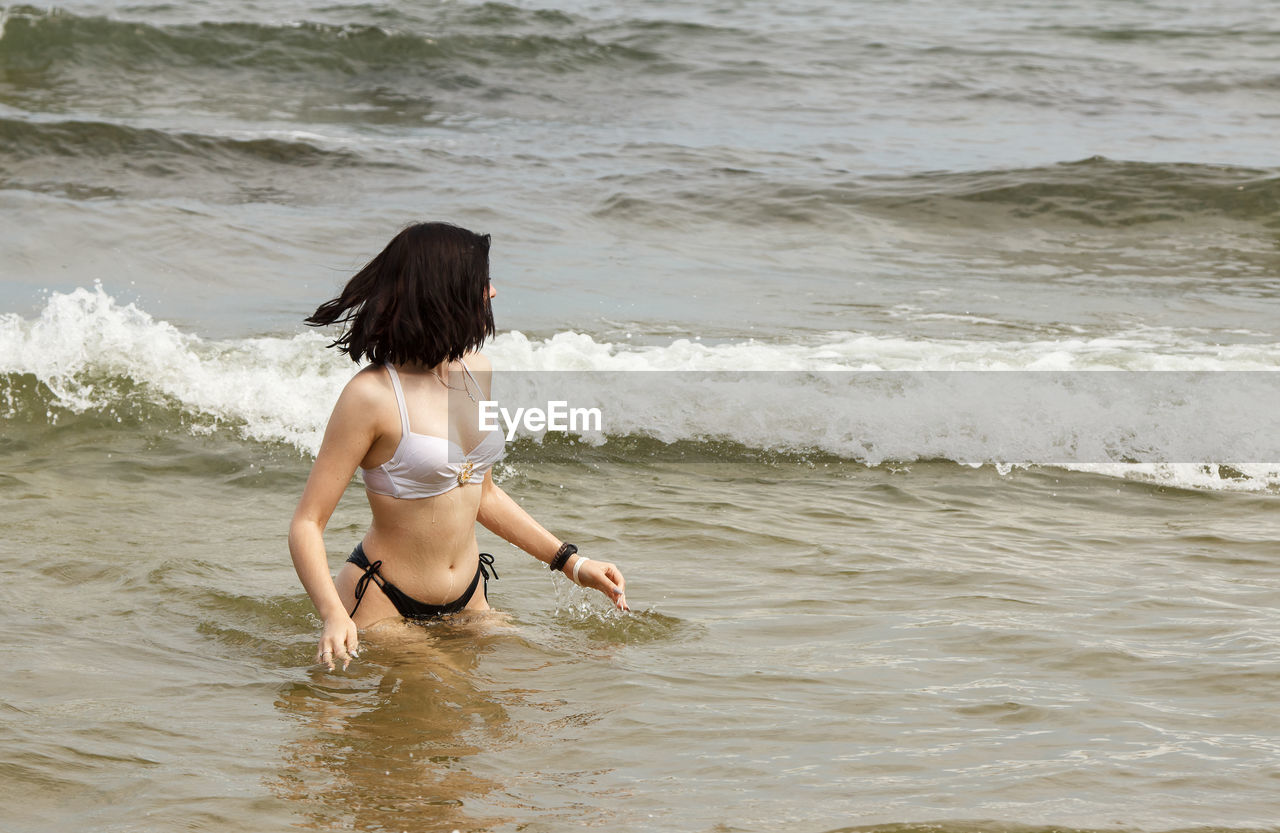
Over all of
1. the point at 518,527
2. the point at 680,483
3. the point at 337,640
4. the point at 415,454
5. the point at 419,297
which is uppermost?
the point at 419,297

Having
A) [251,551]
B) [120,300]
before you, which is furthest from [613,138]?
[251,551]

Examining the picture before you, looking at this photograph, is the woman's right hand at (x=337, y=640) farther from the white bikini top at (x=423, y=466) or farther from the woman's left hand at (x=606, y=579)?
the woman's left hand at (x=606, y=579)

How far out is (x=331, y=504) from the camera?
379 cm

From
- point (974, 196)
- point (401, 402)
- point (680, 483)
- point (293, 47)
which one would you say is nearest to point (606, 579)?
point (401, 402)

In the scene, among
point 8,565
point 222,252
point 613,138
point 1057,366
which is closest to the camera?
point 8,565

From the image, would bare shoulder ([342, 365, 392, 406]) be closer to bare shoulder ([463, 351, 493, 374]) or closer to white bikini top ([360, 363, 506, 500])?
white bikini top ([360, 363, 506, 500])

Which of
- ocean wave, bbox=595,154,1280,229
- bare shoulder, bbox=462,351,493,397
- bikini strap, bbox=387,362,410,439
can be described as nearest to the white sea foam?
bare shoulder, bbox=462,351,493,397

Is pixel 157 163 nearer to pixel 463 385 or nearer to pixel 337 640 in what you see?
pixel 463 385

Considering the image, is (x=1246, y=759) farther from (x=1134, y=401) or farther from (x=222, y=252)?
(x=222, y=252)

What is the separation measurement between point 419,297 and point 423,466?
54 cm

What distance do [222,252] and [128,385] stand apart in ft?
13.8

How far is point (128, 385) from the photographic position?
782 cm

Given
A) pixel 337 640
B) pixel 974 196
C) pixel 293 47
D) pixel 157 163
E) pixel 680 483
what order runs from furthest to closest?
pixel 293 47 < pixel 157 163 < pixel 974 196 < pixel 680 483 < pixel 337 640

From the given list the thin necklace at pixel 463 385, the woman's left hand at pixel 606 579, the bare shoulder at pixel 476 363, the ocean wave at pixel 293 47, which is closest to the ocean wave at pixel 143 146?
the ocean wave at pixel 293 47
